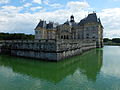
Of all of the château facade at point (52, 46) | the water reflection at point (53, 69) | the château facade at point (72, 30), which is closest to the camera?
the water reflection at point (53, 69)

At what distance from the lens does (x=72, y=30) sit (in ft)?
197

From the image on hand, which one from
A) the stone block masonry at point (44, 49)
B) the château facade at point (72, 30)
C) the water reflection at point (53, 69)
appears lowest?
the water reflection at point (53, 69)

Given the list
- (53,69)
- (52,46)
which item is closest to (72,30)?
(52,46)

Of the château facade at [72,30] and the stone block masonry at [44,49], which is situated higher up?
the château facade at [72,30]

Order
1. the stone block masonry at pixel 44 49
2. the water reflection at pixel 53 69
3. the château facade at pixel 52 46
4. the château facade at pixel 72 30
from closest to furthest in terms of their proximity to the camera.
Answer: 1. the water reflection at pixel 53 69
2. the stone block masonry at pixel 44 49
3. the château facade at pixel 52 46
4. the château facade at pixel 72 30

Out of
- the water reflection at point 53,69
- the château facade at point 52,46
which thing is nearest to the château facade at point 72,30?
the château facade at point 52,46

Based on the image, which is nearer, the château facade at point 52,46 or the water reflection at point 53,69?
the water reflection at point 53,69

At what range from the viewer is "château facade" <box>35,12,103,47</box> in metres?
53.2

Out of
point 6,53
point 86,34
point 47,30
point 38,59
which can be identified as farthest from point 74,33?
point 38,59

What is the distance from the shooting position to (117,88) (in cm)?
920

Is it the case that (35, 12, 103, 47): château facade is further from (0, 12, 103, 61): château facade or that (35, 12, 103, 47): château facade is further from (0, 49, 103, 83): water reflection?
(0, 49, 103, 83): water reflection

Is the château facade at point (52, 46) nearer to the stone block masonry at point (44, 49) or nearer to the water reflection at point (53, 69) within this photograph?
the stone block masonry at point (44, 49)

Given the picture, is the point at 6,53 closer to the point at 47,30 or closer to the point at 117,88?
the point at 117,88

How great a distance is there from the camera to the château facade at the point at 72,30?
53188 millimetres
